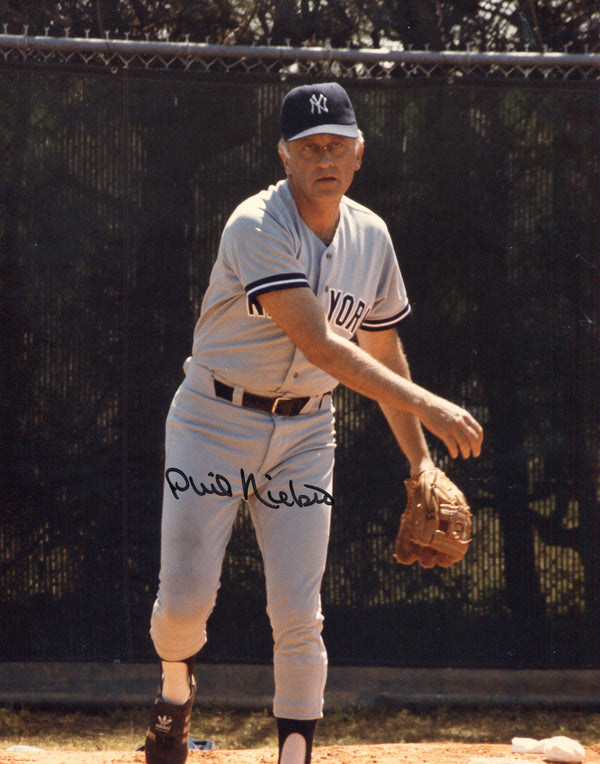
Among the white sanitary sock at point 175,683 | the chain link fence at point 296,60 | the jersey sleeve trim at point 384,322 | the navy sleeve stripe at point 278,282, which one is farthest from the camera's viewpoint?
the chain link fence at point 296,60

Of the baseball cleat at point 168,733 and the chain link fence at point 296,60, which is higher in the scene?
the chain link fence at point 296,60

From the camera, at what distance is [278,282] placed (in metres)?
2.63

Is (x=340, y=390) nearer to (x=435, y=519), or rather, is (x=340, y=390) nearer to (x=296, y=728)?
(x=435, y=519)

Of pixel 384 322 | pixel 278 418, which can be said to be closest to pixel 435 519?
pixel 278 418

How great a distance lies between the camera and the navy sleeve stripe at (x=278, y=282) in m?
2.63

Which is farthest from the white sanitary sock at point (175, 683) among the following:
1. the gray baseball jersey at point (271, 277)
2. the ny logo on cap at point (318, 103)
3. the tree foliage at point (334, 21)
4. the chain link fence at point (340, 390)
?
the tree foliage at point (334, 21)

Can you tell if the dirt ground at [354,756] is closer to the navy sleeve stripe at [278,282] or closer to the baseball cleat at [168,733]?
the baseball cleat at [168,733]

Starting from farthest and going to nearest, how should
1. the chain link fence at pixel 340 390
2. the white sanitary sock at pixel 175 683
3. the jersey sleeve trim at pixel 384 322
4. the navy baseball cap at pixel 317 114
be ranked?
1. the chain link fence at pixel 340 390
2. the jersey sleeve trim at pixel 384 322
3. the white sanitary sock at pixel 175 683
4. the navy baseball cap at pixel 317 114

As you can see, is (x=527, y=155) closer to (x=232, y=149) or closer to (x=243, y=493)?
(x=232, y=149)

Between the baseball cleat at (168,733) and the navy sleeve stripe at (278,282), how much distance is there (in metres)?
1.26

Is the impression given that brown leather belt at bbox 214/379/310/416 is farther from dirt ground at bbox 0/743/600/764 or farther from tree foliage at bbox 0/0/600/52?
tree foliage at bbox 0/0/600/52

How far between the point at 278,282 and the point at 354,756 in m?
1.73

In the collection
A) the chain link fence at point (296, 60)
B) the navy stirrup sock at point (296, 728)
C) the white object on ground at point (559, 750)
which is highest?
the chain link fence at point (296, 60)
